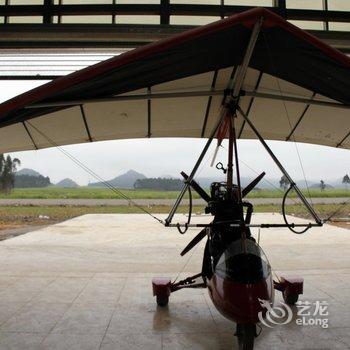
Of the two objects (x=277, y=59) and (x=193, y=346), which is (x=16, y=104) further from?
(x=193, y=346)

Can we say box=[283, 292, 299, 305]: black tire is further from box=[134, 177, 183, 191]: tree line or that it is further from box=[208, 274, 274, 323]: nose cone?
box=[134, 177, 183, 191]: tree line

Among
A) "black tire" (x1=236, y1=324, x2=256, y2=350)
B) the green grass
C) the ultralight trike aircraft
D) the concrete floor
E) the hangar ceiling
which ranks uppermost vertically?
the hangar ceiling

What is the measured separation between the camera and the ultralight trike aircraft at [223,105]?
3014mm

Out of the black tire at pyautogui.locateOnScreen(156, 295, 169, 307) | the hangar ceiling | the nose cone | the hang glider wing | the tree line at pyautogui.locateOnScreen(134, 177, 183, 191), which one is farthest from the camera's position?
the tree line at pyautogui.locateOnScreen(134, 177, 183, 191)

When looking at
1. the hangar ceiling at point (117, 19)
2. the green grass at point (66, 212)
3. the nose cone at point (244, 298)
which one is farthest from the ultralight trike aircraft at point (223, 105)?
the green grass at point (66, 212)

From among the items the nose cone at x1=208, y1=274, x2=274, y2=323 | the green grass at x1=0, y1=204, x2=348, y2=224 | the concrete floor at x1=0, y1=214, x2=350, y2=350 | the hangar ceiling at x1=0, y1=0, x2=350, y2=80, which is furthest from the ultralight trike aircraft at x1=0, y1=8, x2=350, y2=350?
the green grass at x1=0, y1=204, x2=348, y2=224

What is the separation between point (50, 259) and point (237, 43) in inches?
300

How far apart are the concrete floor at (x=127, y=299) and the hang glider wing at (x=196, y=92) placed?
7.88 feet

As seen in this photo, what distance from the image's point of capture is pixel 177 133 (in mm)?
7066

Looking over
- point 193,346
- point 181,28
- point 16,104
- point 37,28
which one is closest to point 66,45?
point 37,28

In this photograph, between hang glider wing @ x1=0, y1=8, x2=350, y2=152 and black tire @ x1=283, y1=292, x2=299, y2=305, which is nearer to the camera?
hang glider wing @ x1=0, y1=8, x2=350, y2=152

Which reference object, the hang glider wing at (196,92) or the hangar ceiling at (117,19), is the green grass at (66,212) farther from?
the hang glider wing at (196,92)

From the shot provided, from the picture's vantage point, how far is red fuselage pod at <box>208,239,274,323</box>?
3170 millimetres

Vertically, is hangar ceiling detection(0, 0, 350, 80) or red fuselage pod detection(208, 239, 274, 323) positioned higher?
hangar ceiling detection(0, 0, 350, 80)
